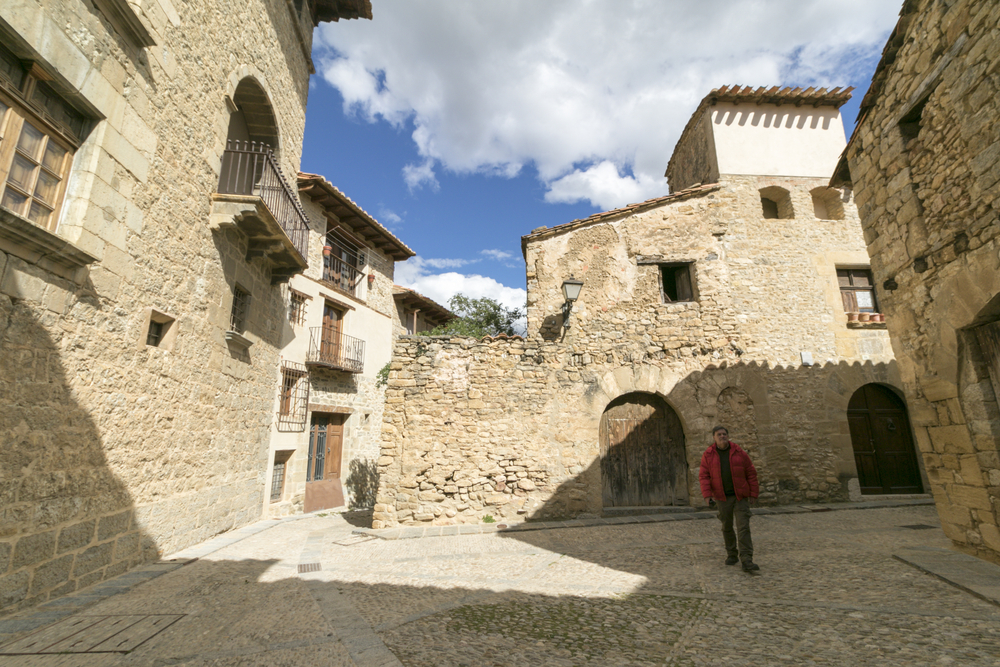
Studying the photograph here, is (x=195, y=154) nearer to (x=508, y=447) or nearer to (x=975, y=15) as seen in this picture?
(x=508, y=447)

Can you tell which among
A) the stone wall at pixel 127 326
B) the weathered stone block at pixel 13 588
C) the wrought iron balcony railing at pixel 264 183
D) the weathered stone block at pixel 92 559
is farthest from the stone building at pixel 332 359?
the weathered stone block at pixel 13 588

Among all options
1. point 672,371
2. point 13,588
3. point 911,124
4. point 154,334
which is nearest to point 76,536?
point 13,588

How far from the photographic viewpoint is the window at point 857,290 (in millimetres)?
8859

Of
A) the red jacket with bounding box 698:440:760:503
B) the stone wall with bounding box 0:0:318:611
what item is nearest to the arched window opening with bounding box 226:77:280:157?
the stone wall with bounding box 0:0:318:611

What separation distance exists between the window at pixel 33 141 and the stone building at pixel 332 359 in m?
5.57

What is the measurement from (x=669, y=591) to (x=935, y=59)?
217 inches

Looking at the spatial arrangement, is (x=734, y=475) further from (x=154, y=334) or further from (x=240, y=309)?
A: (x=240, y=309)

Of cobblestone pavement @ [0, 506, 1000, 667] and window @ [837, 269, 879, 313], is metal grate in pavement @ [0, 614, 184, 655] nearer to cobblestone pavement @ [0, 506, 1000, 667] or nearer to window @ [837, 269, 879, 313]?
cobblestone pavement @ [0, 506, 1000, 667]

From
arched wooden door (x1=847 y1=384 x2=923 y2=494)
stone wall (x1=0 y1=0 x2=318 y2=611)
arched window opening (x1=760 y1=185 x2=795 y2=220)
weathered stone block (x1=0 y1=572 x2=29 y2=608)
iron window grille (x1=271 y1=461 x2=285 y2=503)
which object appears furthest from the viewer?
iron window grille (x1=271 y1=461 x2=285 y2=503)

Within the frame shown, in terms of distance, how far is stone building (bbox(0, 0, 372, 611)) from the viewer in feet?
11.7

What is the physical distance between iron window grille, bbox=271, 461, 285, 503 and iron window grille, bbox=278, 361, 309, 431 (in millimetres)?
810

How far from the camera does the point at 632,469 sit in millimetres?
7840

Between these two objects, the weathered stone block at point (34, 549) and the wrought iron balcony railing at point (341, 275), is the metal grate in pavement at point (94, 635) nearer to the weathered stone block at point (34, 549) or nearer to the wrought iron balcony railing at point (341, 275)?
the weathered stone block at point (34, 549)

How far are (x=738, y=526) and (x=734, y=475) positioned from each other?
1.51 feet
